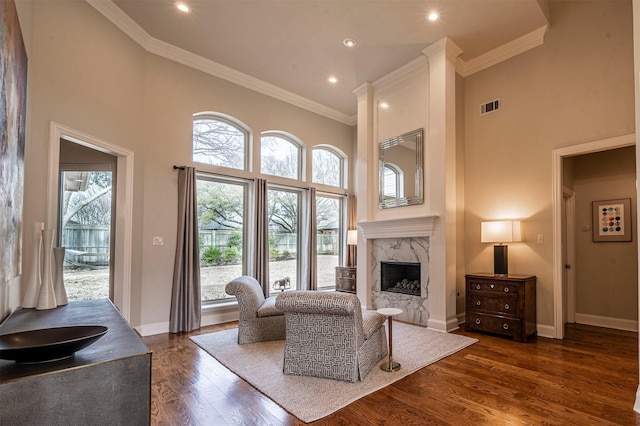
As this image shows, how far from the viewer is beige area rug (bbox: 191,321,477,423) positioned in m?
2.39

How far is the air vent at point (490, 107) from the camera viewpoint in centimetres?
466

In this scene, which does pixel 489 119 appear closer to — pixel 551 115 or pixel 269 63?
pixel 551 115

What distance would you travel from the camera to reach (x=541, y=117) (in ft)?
13.9

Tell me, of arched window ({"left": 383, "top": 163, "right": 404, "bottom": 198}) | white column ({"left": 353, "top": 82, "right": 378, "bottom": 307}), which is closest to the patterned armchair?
white column ({"left": 353, "top": 82, "right": 378, "bottom": 307})

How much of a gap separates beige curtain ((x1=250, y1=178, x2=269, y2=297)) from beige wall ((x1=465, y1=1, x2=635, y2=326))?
300cm

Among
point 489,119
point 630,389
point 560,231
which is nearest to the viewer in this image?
point 630,389

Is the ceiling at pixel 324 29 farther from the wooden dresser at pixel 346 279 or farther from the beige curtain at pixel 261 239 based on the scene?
the wooden dresser at pixel 346 279

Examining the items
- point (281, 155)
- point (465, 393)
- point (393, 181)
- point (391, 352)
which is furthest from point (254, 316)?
point (281, 155)

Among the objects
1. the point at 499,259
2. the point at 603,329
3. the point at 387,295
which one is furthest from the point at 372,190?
the point at 603,329

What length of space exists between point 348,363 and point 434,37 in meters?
4.03

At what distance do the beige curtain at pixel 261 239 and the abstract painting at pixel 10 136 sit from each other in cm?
321

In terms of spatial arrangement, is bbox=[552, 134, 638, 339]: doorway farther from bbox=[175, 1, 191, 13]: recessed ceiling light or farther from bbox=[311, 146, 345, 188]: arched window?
bbox=[175, 1, 191, 13]: recessed ceiling light

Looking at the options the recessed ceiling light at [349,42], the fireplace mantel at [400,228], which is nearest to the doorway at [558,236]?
the fireplace mantel at [400,228]

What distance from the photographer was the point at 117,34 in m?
3.91
